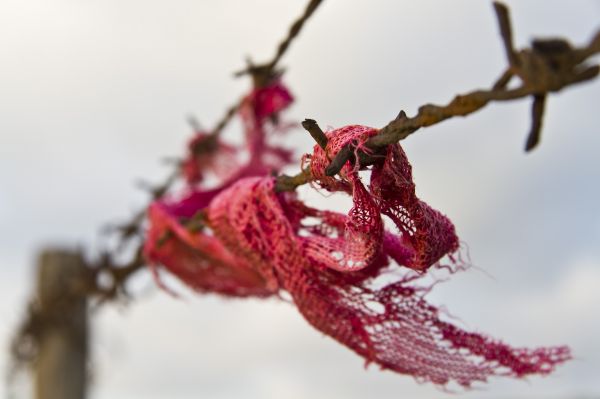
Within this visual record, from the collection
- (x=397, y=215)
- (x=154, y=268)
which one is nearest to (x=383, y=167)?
(x=397, y=215)

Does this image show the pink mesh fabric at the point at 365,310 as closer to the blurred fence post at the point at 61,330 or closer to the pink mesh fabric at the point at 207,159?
the pink mesh fabric at the point at 207,159

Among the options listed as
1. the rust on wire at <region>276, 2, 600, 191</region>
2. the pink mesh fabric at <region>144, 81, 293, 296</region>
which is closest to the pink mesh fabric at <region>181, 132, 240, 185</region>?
the pink mesh fabric at <region>144, 81, 293, 296</region>

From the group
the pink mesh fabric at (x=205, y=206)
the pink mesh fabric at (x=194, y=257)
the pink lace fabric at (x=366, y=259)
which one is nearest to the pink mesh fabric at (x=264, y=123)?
the pink mesh fabric at (x=205, y=206)

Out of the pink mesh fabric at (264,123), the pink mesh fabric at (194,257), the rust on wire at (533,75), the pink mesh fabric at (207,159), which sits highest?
the pink mesh fabric at (207,159)

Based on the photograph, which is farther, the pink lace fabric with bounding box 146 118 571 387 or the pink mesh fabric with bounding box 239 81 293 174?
the pink mesh fabric with bounding box 239 81 293 174

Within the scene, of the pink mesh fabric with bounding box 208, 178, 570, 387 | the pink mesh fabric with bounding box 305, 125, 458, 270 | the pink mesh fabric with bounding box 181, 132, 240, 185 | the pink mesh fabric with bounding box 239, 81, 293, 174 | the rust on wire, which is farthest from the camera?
the pink mesh fabric with bounding box 181, 132, 240, 185

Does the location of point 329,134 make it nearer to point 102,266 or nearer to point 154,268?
point 154,268

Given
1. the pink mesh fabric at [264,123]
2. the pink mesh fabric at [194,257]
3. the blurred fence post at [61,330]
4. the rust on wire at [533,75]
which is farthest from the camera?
the blurred fence post at [61,330]

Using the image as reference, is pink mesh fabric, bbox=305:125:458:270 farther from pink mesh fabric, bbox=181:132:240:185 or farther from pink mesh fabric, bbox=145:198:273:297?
pink mesh fabric, bbox=181:132:240:185
